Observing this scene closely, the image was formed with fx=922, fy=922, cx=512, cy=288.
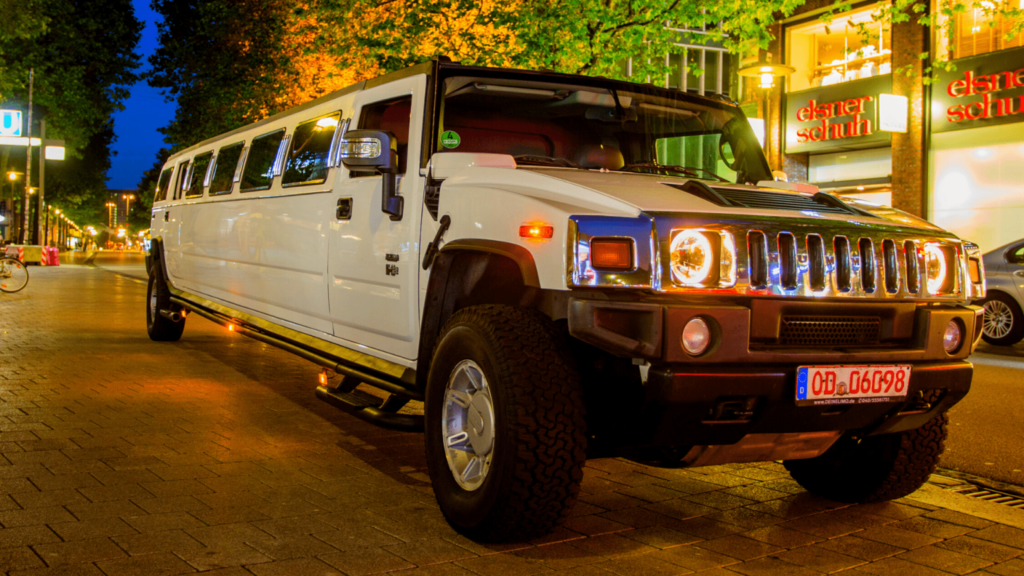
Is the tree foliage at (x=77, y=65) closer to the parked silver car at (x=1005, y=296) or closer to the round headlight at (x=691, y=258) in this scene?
the parked silver car at (x=1005, y=296)

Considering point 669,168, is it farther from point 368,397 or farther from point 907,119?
point 907,119

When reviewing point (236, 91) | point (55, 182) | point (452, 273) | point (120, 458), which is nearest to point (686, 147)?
point (452, 273)

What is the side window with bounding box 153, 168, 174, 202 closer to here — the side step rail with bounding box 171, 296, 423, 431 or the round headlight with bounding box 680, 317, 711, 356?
the side step rail with bounding box 171, 296, 423, 431

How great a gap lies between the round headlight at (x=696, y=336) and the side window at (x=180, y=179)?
7406 millimetres

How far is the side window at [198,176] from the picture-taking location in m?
8.62

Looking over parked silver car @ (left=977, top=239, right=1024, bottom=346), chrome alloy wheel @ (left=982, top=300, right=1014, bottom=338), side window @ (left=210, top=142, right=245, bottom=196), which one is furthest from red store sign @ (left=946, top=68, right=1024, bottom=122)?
side window @ (left=210, top=142, right=245, bottom=196)

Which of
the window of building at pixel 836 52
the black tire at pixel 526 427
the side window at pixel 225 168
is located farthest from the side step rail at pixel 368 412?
the window of building at pixel 836 52

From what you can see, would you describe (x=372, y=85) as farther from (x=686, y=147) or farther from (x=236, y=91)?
(x=236, y=91)

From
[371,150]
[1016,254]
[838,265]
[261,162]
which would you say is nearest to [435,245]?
[371,150]

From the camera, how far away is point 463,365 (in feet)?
12.4

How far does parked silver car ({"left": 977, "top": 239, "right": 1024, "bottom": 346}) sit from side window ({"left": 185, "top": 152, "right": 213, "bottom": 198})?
10436 millimetres

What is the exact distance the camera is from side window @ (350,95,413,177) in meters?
4.89

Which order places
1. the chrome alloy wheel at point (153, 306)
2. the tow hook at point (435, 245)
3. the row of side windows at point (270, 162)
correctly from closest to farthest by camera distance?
the tow hook at point (435, 245) → the row of side windows at point (270, 162) → the chrome alloy wheel at point (153, 306)

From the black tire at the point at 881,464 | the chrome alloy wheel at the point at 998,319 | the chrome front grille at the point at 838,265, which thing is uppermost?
the chrome front grille at the point at 838,265
